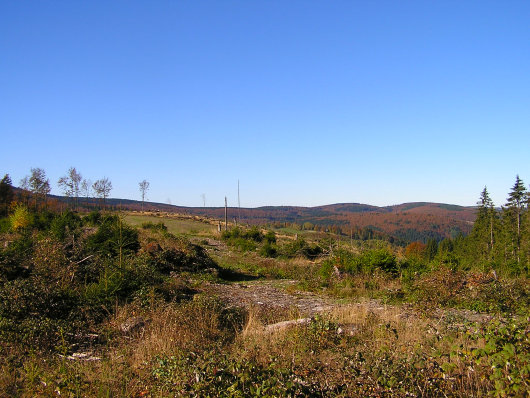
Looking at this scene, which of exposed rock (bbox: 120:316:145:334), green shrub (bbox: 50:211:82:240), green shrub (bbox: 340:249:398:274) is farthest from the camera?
green shrub (bbox: 50:211:82:240)

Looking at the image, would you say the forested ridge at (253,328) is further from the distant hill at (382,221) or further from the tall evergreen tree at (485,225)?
the distant hill at (382,221)

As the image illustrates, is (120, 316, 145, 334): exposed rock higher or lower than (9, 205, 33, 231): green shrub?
lower

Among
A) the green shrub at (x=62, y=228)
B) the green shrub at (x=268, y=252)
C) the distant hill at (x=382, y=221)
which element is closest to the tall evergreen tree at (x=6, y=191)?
the green shrub at (x=62, y=228)

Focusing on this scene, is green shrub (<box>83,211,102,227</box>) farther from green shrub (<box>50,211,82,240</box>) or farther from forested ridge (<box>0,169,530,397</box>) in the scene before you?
forested ridge (<box>0,169,530,397</box>)

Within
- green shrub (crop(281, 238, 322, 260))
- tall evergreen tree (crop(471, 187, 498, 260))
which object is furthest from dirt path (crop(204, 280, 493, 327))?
tall evergreen tree (crop(471, 187, 498, 260))

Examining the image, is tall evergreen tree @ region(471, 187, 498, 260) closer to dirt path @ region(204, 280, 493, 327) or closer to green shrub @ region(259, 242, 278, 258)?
green shrub @ region(259, 242, 278, 258)

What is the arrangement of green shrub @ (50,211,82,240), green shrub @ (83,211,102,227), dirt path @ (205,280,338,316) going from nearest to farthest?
dirt path @ (205,280,338,316) < green shrub @ (50,211,82,240) < green shrub @ (83,211,102,227)

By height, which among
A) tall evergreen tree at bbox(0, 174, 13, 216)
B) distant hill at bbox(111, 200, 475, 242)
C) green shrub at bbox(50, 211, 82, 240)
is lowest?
distant hill at bbox(111, 200, 475, 242)

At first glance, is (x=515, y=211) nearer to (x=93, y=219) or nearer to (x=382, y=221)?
(x=93, y=219)

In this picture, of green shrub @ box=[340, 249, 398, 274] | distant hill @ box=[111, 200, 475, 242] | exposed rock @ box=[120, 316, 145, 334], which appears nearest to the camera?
exposed rock @ box=[120, 316, 145, 334]

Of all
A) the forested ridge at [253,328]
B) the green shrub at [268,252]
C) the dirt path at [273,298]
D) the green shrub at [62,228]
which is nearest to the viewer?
the forested ridge at [253,328]

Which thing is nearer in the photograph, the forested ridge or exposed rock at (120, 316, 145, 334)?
the forested ridge

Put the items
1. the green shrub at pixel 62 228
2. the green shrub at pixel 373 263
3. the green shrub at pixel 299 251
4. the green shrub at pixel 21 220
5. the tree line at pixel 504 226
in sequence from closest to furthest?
the green shrub at pixel 373 263, the green shrub at pixel 62 228, the green shrub at pixel 21 220, the green shrub at pixel 299 251, the tree line at pixel 504 226

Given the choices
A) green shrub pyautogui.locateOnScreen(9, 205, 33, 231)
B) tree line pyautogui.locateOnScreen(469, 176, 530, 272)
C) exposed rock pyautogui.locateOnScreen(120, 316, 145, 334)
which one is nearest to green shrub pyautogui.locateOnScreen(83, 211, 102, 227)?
green shrub pyautogui.locateOnScreen(9, 205, 33, 231)
